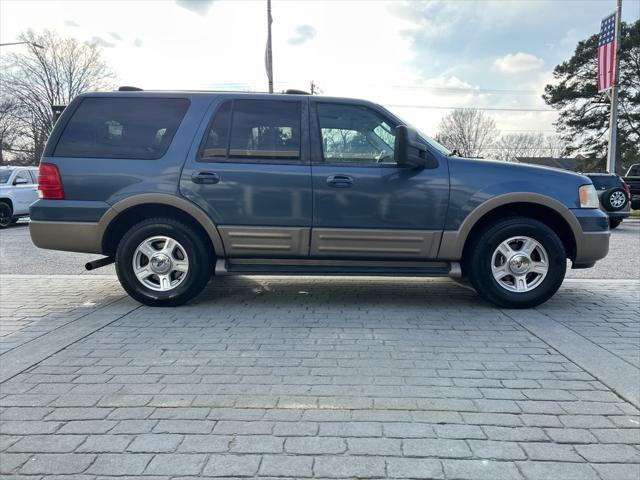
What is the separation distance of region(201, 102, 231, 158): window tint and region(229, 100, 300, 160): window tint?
0.06m

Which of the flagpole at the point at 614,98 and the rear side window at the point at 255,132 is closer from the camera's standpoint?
the rear side window at the point at 255,132

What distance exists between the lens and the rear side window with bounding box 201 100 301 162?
459 cm

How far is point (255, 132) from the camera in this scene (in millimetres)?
4625

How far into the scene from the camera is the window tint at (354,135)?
4586 mm

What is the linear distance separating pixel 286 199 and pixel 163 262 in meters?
1.42

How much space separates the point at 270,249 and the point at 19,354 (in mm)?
2289

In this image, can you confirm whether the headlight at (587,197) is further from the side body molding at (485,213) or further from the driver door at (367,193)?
the driver door at (367,193)

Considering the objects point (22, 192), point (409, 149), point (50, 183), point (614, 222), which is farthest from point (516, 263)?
point (22, 192)

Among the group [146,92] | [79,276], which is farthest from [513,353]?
[79,276]

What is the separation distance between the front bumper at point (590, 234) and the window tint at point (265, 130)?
294 centimetres

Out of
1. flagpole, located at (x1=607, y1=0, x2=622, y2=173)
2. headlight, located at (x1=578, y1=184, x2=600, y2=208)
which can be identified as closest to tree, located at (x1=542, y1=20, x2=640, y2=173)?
flagpole, located at (x1=607, y1=0, x2=622, y2=173)

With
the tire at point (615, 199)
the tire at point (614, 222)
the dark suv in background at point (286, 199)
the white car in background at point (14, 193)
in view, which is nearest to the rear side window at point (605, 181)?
the tire at point (615, 199)

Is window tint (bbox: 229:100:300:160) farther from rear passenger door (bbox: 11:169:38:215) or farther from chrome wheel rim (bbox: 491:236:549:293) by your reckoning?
rear passenger door (bbox: 11:169:38:215)

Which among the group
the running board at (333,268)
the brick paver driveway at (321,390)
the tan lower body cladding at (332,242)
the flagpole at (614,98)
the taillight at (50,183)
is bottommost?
the brick paver driveway at (321,390)
